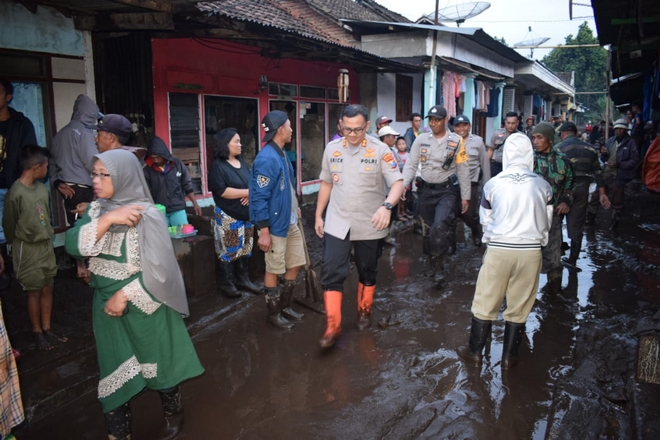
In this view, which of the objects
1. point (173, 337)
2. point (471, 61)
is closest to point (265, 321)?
point (173, 337)

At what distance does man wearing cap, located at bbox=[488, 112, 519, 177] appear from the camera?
8594mm

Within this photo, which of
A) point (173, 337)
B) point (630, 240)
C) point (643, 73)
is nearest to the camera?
point (173, 337)

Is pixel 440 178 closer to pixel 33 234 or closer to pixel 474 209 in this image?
pixel 474 209

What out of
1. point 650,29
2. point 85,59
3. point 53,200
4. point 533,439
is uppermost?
point 650,29

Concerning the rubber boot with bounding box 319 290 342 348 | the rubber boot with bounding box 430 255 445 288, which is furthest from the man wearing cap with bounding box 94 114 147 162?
the rubber boot with bounding box 430 255 445 288

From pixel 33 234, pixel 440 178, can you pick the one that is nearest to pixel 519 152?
pixel 440 178

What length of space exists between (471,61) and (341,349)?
41.9 ft

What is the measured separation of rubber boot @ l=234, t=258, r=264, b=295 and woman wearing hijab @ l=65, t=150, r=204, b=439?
9.41 ft

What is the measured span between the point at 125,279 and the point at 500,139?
7799 mm

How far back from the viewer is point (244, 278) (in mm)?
5992

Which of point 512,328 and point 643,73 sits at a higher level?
point 643,73

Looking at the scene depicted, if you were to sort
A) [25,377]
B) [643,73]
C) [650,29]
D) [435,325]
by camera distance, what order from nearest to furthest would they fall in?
[25,377]
[435,325]
[650,29]
[643,73]

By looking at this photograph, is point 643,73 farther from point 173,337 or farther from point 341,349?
point 173,337

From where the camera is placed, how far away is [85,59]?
6301mm
